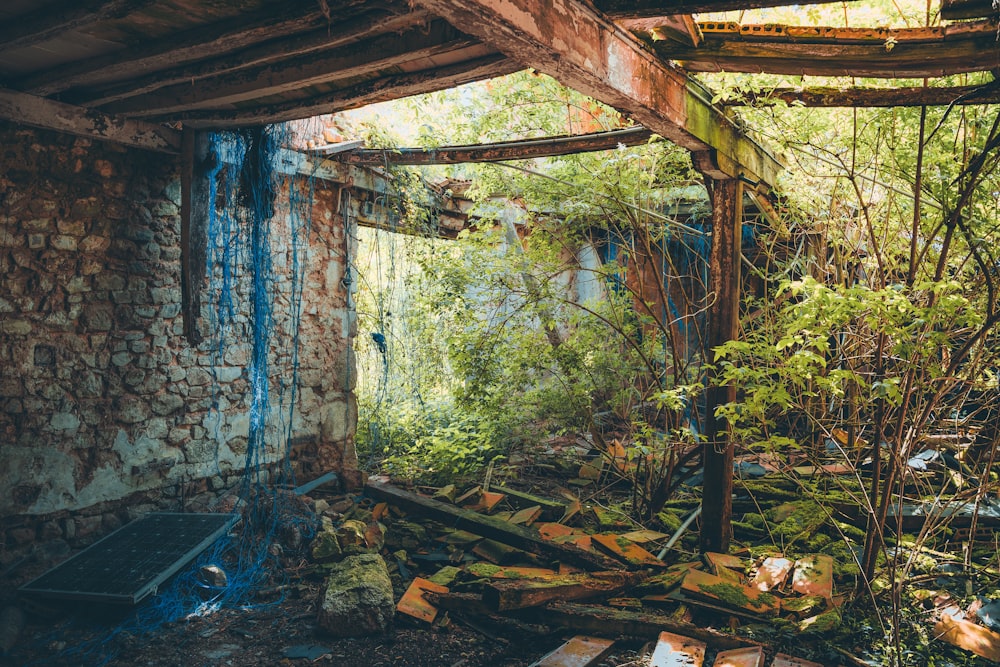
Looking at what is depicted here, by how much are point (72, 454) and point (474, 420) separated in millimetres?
4195

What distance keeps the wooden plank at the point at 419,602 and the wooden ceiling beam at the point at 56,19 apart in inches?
150

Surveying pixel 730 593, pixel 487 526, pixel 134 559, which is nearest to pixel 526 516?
pixel 487 526

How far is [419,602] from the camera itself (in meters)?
4.52

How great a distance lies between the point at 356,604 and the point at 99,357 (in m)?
2.60

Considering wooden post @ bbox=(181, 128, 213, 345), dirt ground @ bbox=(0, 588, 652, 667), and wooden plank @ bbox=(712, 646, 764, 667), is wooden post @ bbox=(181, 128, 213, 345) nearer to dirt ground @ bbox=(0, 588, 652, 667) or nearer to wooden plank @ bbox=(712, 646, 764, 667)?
dirt ground @ bbox=(0, 588, 652, 667)

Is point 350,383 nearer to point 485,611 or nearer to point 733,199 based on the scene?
point 485,611

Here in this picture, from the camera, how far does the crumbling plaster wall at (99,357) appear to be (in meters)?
4.37

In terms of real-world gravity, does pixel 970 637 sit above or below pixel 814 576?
below

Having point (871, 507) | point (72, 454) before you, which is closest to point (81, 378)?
point (72, 454)

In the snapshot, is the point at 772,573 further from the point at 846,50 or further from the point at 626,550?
the point at 846,50

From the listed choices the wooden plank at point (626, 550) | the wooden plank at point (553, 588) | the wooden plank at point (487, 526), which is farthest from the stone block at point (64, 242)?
the wooden plank at point (626, 550)

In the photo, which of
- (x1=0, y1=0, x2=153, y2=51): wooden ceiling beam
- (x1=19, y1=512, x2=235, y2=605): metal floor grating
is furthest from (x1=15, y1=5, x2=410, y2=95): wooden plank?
(x1=19, y1=512, x2=235, y2=605): metal floor grating

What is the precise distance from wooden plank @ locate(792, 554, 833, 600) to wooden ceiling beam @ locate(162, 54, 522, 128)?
12.6ft

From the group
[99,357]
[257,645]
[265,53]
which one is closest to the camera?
[265,53]
